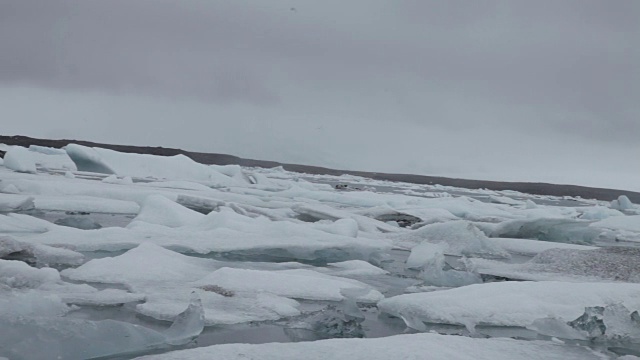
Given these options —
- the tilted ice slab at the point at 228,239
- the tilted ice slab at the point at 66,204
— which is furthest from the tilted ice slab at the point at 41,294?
the tilted ice slab at the point at 66,204

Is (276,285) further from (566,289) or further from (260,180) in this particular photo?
(260,180)

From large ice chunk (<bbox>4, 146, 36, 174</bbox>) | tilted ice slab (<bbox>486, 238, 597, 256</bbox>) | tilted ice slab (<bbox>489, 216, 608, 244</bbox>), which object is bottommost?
large ice chunk (<bbox>4, 146, 36, 174</bbox>)

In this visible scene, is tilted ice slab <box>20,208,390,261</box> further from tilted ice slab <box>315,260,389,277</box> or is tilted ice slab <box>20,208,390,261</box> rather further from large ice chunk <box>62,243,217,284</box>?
large ice chunk <box>62,243,217,284</box>

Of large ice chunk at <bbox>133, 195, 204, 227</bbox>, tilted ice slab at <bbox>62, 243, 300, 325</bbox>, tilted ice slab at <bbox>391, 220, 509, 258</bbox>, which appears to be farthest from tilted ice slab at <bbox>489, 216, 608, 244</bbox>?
tilted ice slab at <bbox>62, 243, 300, 325</bbox>

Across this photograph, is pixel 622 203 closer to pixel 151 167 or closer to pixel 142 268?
pixel 151 167

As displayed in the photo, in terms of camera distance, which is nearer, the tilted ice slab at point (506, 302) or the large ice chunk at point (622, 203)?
the tilted ice slab at point (506, 302)

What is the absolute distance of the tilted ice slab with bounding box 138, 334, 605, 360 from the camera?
7.29ft

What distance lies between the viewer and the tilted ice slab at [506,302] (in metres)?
3.10

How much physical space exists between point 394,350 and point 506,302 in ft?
3.67

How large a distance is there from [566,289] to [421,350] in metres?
1.43

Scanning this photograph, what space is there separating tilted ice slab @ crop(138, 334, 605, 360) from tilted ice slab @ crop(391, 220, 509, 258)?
3.32m

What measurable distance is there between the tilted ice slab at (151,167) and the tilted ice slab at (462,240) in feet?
31.5

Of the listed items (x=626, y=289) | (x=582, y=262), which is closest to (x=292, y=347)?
(x=626, y=289)

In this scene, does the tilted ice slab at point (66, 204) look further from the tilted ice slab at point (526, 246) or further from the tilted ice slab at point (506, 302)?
the tilted ice slab at point (506, 302)
